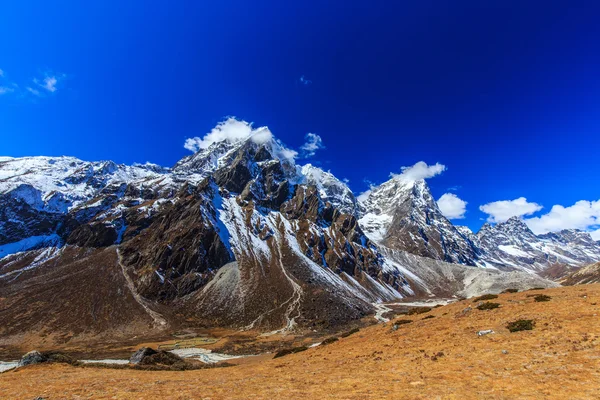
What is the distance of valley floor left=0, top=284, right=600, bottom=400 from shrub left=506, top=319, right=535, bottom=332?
16.1 inches

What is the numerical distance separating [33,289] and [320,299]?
132318mm

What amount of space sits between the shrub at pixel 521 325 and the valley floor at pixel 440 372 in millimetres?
409

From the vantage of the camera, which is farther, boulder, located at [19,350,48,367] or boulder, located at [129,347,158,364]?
boulder, located at [129,347,158,364]

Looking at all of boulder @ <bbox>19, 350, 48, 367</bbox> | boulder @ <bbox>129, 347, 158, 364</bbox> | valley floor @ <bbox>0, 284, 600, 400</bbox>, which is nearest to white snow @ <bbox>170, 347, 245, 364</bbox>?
boulder @ <bbox>129, 347, 158, 364</bbox>

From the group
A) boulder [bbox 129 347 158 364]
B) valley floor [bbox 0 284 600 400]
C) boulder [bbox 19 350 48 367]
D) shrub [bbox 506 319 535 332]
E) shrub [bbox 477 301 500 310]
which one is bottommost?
boulder [bbox 129 347 158 364]

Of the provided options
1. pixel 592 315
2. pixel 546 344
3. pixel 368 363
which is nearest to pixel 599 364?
pixel 546 344

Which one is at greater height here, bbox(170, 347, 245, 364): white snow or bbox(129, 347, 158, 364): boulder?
bbox(129, 347, 158, 364): boulder

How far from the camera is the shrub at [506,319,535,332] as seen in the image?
22.4 m

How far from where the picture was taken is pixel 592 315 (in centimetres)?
2228

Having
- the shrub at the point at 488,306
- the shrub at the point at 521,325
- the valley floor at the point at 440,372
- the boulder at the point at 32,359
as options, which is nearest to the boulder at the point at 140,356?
the boulder at the point at 32,359

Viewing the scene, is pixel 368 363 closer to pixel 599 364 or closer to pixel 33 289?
pixel 599 364

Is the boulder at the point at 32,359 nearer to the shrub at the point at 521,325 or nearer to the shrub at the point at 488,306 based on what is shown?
the shrub at the point at 521,325

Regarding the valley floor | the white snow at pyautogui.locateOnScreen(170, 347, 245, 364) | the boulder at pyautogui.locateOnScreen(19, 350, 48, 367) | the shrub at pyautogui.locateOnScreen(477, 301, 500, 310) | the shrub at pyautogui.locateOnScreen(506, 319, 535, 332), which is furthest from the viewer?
the white snow at pyautogui.locateOnScreen(170, 347, 245, 364)

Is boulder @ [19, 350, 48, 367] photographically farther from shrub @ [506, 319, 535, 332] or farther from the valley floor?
shrub @ [506, 319, 535, 332]
